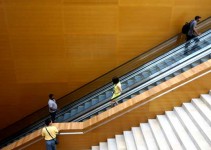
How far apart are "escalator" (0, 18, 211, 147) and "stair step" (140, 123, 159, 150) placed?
904mm

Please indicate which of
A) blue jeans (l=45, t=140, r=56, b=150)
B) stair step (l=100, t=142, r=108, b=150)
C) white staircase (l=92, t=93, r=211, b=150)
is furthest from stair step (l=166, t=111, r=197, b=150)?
blue jeans (l=45, t=140, r=56, b=150)

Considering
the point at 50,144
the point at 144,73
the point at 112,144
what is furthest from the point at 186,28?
the point at 50,144

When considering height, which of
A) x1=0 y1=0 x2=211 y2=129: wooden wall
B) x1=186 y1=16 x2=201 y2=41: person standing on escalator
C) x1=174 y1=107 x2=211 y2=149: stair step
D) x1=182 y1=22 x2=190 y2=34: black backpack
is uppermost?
x1=0 y1=0 x2=211 y2=129: wooden wall

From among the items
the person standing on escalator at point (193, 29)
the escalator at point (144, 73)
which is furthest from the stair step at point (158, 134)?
the person standing on escalator at point (193, 29)

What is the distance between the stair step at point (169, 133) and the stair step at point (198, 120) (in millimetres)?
584

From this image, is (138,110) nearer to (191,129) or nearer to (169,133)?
(169,133)

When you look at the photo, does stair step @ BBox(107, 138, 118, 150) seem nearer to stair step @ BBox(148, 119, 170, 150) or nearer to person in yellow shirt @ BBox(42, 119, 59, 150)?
stair step @ BBox(148, 119, 170, 150)

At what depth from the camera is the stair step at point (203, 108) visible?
6733 mm

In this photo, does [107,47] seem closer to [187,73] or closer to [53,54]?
[53,54]

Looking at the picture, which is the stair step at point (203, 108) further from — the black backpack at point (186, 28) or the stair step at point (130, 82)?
the black backpack at point (186, 28)

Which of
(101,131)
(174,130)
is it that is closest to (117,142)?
(101,131)

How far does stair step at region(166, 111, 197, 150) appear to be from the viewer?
632cm

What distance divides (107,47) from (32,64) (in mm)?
2667

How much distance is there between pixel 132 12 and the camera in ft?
31.1
